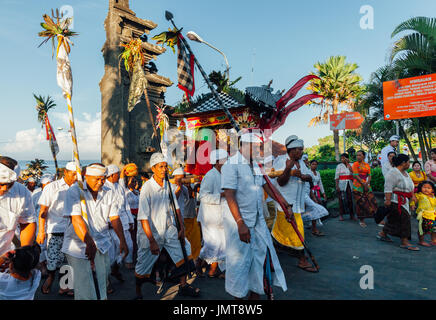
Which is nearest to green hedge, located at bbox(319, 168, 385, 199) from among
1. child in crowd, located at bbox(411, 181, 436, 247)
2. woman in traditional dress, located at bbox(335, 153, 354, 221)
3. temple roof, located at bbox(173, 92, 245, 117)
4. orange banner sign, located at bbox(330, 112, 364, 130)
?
woman in traditional dress, located at bbox(335, 153, 354, 221)

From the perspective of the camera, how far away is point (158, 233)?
3.97 metres

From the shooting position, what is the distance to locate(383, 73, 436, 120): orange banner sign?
12.6 metres

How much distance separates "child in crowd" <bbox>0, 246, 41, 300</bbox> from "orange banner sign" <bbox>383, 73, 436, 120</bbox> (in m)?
15.4

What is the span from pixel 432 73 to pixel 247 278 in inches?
575

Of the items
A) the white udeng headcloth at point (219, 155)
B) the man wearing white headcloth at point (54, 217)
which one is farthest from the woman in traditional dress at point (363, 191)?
the man wearing white headcloth at point (54, 217)

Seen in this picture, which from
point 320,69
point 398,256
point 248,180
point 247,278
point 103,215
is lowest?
point 398,256

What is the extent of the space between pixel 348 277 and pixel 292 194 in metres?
1.55

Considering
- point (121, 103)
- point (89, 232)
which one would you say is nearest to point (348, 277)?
point (89, 232)

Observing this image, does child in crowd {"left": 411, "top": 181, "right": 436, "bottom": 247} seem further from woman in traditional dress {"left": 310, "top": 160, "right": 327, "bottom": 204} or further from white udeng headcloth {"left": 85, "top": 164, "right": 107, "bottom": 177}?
white udeng headcloth {"left": 85, "top": 164, "right": 107, "bottom": 177}

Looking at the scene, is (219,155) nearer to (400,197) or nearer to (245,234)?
(245,234)
